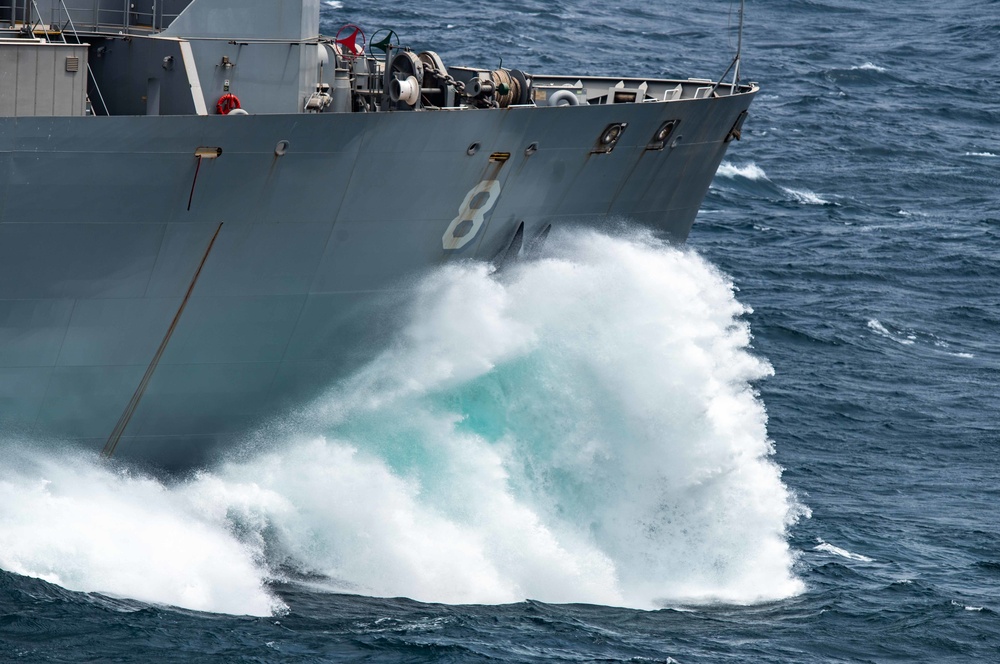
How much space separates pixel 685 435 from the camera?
852 inches

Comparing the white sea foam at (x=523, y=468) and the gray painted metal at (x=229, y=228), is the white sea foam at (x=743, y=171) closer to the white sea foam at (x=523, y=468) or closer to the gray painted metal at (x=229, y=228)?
the white sea foam at (x=523, y=468)

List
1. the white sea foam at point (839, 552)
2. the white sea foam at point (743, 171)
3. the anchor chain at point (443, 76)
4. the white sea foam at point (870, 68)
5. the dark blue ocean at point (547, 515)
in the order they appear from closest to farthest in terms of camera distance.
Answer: the dark blue ocean at point (547, 515)
the anchor chain at point (443, 76)
the white sea foam at point (839, 552)
the white sea foam at point (743, 171)
the white sea foam at point (870, 68)

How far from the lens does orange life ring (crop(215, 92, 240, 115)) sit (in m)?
19.0

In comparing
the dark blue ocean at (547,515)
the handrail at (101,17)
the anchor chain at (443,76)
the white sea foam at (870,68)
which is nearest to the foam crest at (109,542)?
the dark blue ocean at (547,515)

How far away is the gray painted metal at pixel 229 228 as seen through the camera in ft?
57.5

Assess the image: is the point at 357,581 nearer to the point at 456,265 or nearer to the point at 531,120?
the point at 456,265

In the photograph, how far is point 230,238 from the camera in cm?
1864

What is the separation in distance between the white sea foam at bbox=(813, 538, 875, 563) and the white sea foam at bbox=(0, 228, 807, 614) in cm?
96

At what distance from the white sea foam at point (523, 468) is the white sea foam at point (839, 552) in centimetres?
96

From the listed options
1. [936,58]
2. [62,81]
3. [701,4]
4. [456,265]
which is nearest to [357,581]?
[456,265]

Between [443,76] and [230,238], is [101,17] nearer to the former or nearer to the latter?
[230,238]

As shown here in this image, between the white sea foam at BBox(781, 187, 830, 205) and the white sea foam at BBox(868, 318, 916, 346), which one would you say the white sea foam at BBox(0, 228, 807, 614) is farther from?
the white sea foam at BBox(781, 187, 830, 205)

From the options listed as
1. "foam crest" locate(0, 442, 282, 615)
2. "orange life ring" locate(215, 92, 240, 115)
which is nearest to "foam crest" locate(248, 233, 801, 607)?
"foam crest" locate(0, 442, 282, 615)

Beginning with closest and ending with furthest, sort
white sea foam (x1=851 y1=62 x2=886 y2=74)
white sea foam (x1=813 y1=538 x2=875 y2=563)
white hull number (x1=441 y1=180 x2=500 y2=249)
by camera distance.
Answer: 1. white hull number (x1=441 y1=180 x2=500 y2=249)
2. white sea foam (x1=813 y1=538 x2=875 y2=563)
3. white sea foam (x1=851 y1=62 x2=886 y2=74)
